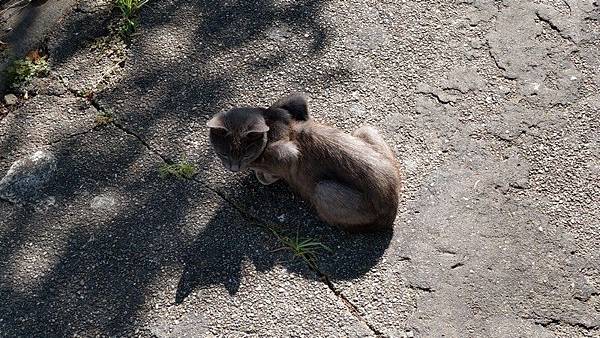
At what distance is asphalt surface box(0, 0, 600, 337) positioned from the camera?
4.20m

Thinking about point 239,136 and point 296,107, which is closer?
point 239,136

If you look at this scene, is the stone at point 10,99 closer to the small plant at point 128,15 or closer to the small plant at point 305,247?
the small plant at point 128,15

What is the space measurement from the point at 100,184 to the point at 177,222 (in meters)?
0.64

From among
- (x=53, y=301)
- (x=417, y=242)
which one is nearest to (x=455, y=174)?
(x=417, y=242)

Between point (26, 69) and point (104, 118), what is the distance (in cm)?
82

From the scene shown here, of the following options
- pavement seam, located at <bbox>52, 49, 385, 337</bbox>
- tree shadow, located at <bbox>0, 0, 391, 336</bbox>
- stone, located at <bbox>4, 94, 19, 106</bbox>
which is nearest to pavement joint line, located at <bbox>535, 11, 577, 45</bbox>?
tree shadow, located at <bbox>0, 0, 391, 336</bbox>

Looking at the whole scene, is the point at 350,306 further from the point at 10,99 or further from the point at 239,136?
the point at 10,99

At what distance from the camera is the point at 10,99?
5.26m

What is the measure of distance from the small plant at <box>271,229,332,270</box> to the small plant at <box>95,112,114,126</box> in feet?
5.33

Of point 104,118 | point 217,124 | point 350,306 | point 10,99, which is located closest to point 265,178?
point 217,124

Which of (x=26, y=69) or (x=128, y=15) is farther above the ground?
(x=128, y=15)

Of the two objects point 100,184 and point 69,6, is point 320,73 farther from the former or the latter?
point 69,6

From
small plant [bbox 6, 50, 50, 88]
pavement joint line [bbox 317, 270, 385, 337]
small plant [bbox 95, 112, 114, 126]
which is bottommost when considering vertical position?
pavement joint line [bbox 317, 270, 385, 337]

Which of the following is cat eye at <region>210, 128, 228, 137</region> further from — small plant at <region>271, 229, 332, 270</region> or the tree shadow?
small plant at <region>271, 229, 332, 270</region>
